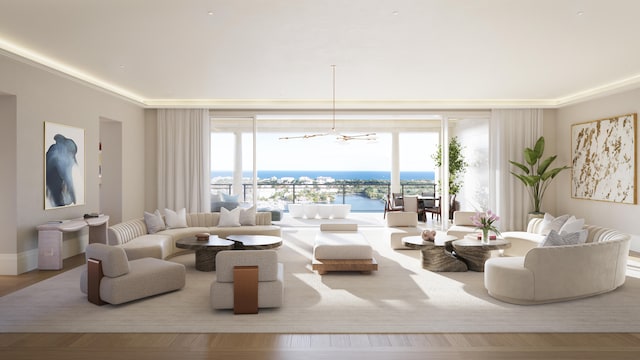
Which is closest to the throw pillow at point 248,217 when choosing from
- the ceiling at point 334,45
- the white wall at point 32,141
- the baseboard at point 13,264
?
the ceiling at point 334,45

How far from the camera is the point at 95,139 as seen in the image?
25.6 ft

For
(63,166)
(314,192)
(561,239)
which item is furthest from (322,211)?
(561,239)

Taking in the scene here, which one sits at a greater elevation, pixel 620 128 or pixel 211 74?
pixel 211 74

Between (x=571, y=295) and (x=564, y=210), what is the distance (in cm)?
575

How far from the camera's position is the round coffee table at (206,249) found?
6.11 metres

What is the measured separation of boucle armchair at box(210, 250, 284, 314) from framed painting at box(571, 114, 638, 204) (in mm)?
6763

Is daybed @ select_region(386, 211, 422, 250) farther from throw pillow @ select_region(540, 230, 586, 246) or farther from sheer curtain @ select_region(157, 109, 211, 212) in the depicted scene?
sheer curtain @ select_region(157, 109, 211, 212)

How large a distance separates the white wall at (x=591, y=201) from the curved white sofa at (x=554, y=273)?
137 inches

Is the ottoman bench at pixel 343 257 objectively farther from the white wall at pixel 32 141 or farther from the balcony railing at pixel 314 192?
the balcony railing at pixel 314 192

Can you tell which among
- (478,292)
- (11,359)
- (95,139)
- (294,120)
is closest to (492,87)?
(478,292)

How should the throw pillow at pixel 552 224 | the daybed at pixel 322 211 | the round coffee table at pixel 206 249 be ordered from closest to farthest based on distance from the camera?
the round coffee table at pixel 206 249 → the throw pillow at pixel 552 224 → the daybed at pixel 322 211

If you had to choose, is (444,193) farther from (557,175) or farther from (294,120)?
(294,120)

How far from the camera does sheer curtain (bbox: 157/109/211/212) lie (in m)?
9.94

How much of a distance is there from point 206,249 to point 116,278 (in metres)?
1.67
